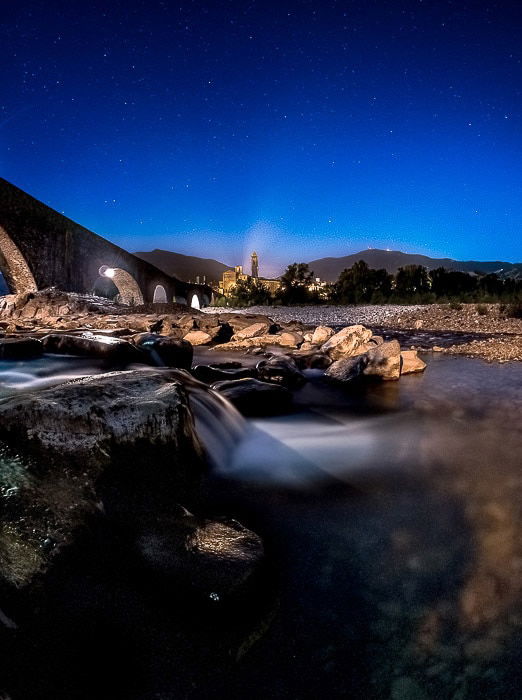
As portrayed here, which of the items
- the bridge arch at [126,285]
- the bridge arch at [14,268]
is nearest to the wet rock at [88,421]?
the bridge arch at [14,268]

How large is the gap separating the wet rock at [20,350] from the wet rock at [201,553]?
Result: 655 cm

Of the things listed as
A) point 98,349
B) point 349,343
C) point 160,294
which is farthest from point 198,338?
point 160,294

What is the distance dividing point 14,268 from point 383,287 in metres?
28.0

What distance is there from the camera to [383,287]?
34.6 m

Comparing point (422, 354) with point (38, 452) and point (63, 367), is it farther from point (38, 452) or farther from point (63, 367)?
point (38, 452)

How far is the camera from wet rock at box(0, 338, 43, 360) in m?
7.57

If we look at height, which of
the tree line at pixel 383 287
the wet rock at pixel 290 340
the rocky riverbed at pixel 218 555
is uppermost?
the tree line at pixel 383 287

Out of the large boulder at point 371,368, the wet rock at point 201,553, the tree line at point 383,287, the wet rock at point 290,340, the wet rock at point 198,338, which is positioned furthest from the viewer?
the tree line at point 383,287

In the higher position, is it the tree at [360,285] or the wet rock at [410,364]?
the tree at [360,285]

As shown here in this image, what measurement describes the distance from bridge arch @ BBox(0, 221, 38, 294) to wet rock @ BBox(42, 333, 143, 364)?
788 inches

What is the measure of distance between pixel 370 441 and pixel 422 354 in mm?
7701

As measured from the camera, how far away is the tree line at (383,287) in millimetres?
29406

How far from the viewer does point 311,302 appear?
114 feet

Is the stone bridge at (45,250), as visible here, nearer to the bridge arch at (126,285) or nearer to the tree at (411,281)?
the bridge arch at (126,285)
